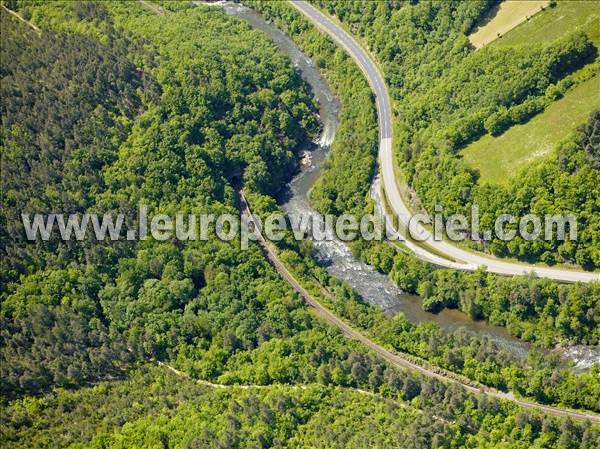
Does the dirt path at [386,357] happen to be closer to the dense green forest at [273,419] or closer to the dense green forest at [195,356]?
the dense green forest at [195,356]

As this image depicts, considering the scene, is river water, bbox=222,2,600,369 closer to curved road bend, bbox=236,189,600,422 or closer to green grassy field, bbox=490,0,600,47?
curved road bend, bbox=236,189,600,422

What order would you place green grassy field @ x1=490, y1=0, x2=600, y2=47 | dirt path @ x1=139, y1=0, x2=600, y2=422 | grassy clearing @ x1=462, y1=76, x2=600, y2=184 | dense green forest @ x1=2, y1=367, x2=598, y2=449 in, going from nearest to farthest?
1. dense green forest @ x1=2, y1=367, x2=598, y2=449
2. dirt path @ x1=139, y1=0, x2=600, y2=422
3. grassy clearing @ x1=462, y1=76, x2=600, y2=184
4. green grassy field @ x1=490, y1=0, x2=600, y2=47

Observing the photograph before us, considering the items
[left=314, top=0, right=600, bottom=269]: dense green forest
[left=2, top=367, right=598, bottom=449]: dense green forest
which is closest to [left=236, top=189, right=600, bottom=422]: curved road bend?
[left=2, top=367, right=598, bottom=449]: dense green forest

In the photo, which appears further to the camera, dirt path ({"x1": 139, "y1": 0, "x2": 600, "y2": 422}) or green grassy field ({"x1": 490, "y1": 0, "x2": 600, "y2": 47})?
green grassy field ({"x1": 490, "y1": 0, "x2": 600, "y2": 47})

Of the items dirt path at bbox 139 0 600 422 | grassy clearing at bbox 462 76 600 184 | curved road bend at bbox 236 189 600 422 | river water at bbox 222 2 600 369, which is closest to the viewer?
curved road bend at bbox 236 189 600 422

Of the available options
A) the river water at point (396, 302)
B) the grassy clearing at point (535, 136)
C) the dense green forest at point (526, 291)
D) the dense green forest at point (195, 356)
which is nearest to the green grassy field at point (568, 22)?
the grassy clearing at point (535, 136)

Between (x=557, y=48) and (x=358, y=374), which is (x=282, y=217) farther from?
(x=557, y=48)

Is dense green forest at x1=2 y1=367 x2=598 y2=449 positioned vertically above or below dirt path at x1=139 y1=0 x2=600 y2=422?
below
